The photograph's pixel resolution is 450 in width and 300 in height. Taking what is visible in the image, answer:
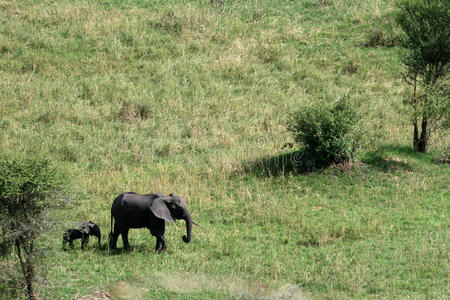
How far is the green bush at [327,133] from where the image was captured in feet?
57.1

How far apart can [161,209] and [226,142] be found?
7.53 m

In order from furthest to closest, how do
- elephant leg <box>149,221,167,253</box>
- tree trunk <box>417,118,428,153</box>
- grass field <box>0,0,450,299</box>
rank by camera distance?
tree trunk <box>417,118,428,153</box> → elephant leg <box>149,221,167,253</box> → grass field <box>0,0,450,299</box>

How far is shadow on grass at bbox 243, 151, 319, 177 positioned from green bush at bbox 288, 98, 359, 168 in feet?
0.44

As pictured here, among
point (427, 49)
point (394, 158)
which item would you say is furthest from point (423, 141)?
point (427, 49)

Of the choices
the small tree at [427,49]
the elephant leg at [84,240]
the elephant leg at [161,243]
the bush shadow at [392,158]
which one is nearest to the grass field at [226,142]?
the bush shadow at [392,158]

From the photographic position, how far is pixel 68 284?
459 inches

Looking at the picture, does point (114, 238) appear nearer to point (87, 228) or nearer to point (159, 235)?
point (87, 228)

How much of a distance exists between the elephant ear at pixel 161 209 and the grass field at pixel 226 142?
0.78 meters

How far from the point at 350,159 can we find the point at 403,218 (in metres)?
3.10

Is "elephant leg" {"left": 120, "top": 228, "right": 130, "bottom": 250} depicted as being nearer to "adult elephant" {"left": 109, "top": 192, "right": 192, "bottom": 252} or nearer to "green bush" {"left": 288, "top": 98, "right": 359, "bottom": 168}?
"adult elephant" {"left": 109, "top": 192, "right": 192, "bottom": 252}

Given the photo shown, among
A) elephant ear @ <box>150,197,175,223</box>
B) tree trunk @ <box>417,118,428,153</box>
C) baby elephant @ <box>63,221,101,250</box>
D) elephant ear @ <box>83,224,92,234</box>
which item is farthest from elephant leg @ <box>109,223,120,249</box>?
tree trunk @ <box>417,118,428,153</box>

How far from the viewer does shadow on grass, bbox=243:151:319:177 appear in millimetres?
17688

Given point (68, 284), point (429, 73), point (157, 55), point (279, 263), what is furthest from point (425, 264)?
point (157, 55)

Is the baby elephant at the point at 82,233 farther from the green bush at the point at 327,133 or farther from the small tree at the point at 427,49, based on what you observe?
the small tree at the point at 427,49
